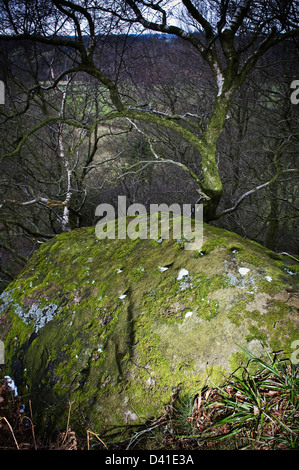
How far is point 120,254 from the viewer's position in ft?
8.54

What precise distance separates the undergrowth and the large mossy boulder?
6cm

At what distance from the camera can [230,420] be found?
133 cm

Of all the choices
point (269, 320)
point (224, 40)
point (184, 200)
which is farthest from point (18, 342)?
point (184, 200)

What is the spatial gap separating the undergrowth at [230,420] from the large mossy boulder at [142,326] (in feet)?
0.21

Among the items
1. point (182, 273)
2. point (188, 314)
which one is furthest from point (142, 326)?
point (182, 273)

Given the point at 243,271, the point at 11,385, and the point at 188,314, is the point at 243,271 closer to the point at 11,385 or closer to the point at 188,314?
the point at 188,314

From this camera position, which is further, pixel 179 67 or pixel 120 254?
pixel 179 67

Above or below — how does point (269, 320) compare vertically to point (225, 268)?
below

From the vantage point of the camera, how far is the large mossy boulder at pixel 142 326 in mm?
1597

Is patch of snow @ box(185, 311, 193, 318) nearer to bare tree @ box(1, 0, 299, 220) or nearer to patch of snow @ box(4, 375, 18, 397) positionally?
patch of snow @ box(4, 375, 18, 397)

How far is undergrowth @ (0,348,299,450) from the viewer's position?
1272mm

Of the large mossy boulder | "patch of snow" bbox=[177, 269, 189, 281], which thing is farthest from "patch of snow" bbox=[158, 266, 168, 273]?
"patch of snow" bbox=[177, 269, 189, 281]
